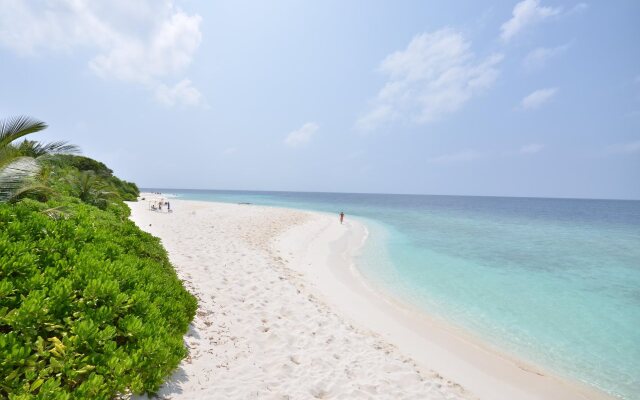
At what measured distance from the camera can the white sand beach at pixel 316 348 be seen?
194 inches

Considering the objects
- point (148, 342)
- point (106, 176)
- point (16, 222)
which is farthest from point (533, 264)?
point (106, 176)

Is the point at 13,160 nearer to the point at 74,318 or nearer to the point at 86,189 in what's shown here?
the point at 74,318

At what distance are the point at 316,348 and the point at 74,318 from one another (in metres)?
4.35

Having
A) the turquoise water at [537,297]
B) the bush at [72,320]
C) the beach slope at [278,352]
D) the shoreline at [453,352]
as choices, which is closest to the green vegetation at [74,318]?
the bush at [72,320]

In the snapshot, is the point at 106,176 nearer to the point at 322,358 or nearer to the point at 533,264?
the point at 322,358

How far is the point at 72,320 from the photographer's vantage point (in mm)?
3504

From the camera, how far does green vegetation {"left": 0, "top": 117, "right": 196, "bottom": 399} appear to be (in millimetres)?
2789

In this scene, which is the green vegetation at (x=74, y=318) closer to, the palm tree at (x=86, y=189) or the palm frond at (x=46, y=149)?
the palm frond at (x=46, y=149)

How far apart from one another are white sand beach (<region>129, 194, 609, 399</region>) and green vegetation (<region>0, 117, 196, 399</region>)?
0.78 m

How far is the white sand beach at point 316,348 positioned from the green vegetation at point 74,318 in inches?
30.9

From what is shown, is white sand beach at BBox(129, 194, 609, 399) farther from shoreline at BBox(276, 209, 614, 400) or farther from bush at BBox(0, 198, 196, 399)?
bush at BBox(0, 198, 196, 399)

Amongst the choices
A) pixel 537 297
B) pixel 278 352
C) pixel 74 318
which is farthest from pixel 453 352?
pixel 74 318

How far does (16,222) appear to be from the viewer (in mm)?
4320

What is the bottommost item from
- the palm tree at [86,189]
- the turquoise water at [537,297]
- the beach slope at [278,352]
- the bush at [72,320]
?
the turquoise water at [537,297]
